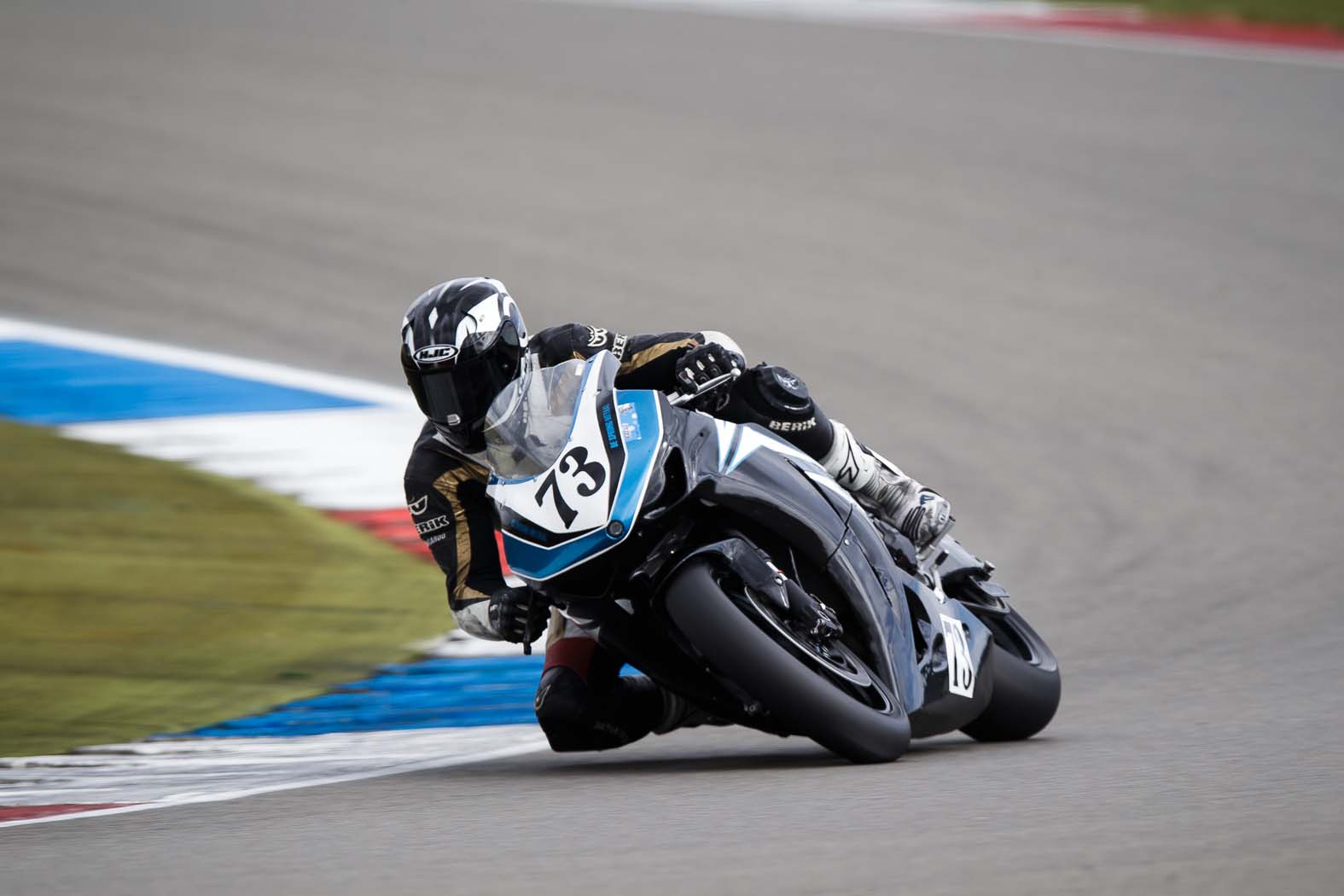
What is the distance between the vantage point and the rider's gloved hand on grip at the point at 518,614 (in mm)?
4809

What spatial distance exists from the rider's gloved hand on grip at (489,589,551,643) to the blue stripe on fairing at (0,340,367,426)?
525 centimetres

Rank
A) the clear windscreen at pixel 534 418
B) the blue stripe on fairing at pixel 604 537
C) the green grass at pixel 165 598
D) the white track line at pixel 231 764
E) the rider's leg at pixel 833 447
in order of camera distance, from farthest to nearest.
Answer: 1. the green grass at pixel 165 598
2. the rider's leg at pixel 833 447
3. the white track line at pixel 231 764
4. the clear windscreen at pixel 534 418
5. the blue stripe on fairing at pixel 604 537

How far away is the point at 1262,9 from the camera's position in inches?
750

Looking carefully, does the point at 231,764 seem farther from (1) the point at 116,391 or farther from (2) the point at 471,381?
(1) the point at 116,391

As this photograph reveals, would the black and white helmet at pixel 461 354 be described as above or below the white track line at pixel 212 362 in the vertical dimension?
below

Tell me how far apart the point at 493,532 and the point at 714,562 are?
89 cm

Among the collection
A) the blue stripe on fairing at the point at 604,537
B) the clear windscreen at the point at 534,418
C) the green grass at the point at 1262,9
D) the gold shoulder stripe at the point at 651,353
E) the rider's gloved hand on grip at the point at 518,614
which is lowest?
the rider's gloved hand on grip at the point at 518,614

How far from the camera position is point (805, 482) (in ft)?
16.3

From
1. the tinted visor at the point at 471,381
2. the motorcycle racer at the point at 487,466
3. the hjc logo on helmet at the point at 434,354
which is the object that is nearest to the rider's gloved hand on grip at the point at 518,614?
the motorcycle racer at the point at 487,466

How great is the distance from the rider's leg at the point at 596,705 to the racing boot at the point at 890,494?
0.91 metres

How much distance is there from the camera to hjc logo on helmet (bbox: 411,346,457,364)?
4812 millimetres

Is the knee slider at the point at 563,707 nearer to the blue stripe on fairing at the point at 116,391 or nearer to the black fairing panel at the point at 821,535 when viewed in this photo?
the black fairing panel at the point at 821,535

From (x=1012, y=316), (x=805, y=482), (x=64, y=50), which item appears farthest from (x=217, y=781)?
(x=64, y=50)

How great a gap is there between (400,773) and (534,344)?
1315 mm
